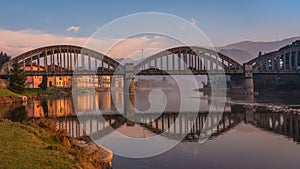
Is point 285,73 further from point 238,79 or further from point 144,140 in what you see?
point 144,140

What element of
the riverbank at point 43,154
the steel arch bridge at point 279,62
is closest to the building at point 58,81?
the steel arch bridge at point 279,62

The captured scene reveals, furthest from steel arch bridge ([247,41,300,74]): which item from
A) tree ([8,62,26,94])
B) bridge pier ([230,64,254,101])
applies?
tree ([8,62,26,94])

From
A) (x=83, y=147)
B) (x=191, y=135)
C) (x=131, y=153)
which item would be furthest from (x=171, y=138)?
(x=83, y=147)

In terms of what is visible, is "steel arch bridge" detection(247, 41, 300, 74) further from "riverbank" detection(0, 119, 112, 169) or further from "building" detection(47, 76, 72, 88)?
"riverbank" detection(0, 119, 112, 169)

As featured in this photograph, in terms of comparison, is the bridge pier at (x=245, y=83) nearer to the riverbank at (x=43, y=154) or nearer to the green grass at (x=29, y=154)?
the riverbank at (x=43, y=154)

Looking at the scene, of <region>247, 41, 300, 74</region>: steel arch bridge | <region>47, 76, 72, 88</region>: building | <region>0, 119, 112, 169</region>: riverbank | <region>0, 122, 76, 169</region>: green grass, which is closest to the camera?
<region>0, 122, 76, 169</region>: green grass

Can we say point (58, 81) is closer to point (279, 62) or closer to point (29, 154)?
point (279, 62)

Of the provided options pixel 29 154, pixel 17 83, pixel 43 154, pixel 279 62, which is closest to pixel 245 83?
pixel 279 62

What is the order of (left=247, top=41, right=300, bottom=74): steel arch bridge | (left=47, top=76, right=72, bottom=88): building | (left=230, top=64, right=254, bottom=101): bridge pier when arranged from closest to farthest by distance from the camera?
(left=230, top=64, right=254, bottom=101): bridge pier < (left=247, top=41, right=300, bottom=74): steel arch bridge < (left=47, top=76, right=72, bottom=88): building

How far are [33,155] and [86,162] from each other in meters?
2.03

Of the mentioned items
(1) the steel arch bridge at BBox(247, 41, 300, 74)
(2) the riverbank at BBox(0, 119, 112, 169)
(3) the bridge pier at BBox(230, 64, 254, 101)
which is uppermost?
(1) the steel arch bridge at BBox(247, 41, 300, 74)

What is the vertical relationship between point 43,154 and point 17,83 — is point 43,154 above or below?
below

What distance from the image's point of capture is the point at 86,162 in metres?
13.2

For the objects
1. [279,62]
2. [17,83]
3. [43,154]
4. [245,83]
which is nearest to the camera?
[43,154]
